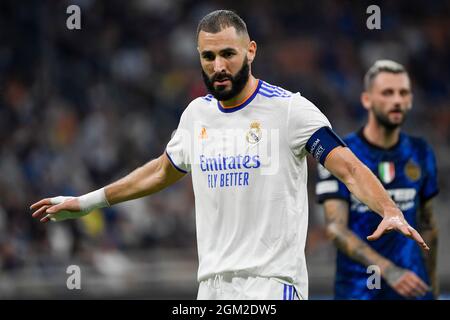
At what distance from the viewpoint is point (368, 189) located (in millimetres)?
4820

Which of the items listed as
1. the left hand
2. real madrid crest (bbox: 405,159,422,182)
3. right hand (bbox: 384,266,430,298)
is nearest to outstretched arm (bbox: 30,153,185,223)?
the left hand

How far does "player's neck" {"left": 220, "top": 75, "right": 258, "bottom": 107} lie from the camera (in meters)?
5.22

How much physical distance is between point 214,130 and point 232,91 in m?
0.25

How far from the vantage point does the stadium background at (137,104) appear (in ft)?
45.0

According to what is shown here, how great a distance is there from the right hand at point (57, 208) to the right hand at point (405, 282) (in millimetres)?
2094

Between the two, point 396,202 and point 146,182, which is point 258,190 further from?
point 396,202

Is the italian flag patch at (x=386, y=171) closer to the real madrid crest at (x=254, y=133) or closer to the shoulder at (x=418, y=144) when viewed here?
the shoulder at (x=418, y=144)

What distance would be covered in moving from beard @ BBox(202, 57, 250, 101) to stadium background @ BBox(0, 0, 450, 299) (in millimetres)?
8214

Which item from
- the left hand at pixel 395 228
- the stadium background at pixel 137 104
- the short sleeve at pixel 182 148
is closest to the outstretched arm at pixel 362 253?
the short sleeve at pixel 182 148

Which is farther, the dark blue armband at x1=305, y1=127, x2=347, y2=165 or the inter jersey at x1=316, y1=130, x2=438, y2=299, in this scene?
the inter jersey at x1=316, y1=130, x2=438, y2=299

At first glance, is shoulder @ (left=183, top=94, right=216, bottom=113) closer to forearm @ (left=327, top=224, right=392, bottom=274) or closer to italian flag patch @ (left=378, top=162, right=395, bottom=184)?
forearm @ (left=327, top=224, right=392, bottom=274)
